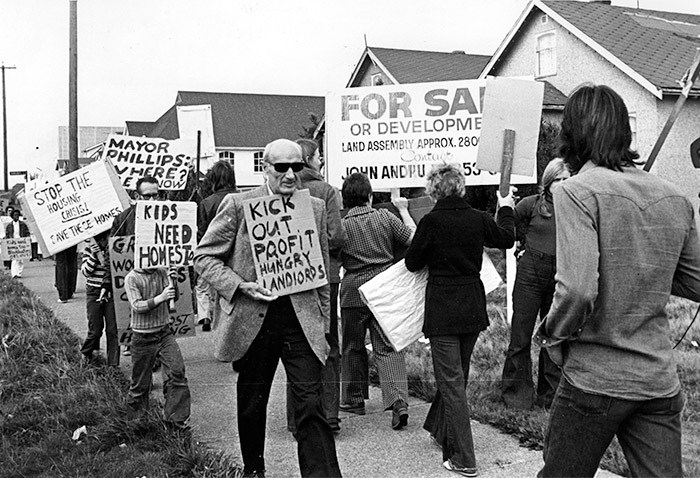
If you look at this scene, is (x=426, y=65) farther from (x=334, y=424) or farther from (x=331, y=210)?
(x=334, y=424)

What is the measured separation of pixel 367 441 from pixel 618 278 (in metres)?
3.27

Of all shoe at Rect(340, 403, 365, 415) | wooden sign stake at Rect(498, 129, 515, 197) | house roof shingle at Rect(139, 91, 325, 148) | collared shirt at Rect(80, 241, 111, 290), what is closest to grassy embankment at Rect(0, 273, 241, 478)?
collared shirt at Rect(80, 241, 111, 290)

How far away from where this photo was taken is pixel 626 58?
2255cm

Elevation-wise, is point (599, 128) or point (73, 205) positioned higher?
point (599, 128)

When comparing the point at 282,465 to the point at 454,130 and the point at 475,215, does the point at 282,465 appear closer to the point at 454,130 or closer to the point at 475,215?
the point at 475,215

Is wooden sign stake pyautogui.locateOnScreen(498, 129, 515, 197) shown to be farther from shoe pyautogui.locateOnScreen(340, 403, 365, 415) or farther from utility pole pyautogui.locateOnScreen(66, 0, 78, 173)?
utility pole pyautogui.locateOnScreen(66, 0, 78, 173)

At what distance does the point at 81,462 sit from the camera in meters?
5.33

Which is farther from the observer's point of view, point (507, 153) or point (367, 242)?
point (367, 242)

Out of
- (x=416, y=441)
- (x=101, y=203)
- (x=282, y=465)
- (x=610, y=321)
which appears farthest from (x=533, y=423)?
(x=101, y=203)

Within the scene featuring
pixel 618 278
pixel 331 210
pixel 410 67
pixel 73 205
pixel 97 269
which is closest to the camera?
pixel 618 278

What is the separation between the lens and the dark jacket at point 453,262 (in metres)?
5.07

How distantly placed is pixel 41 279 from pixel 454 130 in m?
14.8

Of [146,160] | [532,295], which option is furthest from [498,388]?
[146,160]

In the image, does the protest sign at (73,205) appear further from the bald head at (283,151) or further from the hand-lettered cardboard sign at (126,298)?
the bald head at (283,151)
